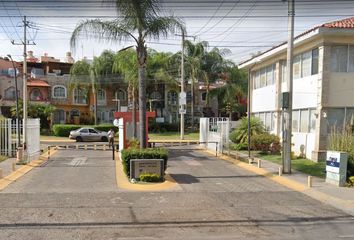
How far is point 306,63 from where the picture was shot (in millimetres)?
27328

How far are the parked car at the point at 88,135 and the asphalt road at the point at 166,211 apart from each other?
30.3m

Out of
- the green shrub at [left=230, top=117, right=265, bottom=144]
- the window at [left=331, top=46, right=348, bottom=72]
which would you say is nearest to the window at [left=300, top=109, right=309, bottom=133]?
the window at [left=331, top=46, right=348, bottom=72]

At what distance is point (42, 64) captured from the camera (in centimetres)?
6794

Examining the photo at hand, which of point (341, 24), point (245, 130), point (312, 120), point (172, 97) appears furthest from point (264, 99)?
point (172, 97)

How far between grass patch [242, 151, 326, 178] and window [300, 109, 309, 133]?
73.2 inches

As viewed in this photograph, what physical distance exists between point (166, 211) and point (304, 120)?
17.1 m

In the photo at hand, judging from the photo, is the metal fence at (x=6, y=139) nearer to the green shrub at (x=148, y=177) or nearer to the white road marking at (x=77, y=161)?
the white road marking at (x=77, y=161)

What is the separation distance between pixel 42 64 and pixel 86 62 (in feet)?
31.5

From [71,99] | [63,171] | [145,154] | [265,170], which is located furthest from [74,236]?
[71,99]

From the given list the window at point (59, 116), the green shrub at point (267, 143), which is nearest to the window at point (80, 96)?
the window at point (59, 116)

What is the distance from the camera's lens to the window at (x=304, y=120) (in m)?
27.1

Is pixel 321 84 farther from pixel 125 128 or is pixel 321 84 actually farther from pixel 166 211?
pixel 166 211

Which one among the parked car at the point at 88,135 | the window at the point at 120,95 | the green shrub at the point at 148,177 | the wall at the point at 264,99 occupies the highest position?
the window at the point at 120,95

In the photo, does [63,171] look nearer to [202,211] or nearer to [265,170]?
[265,170]
